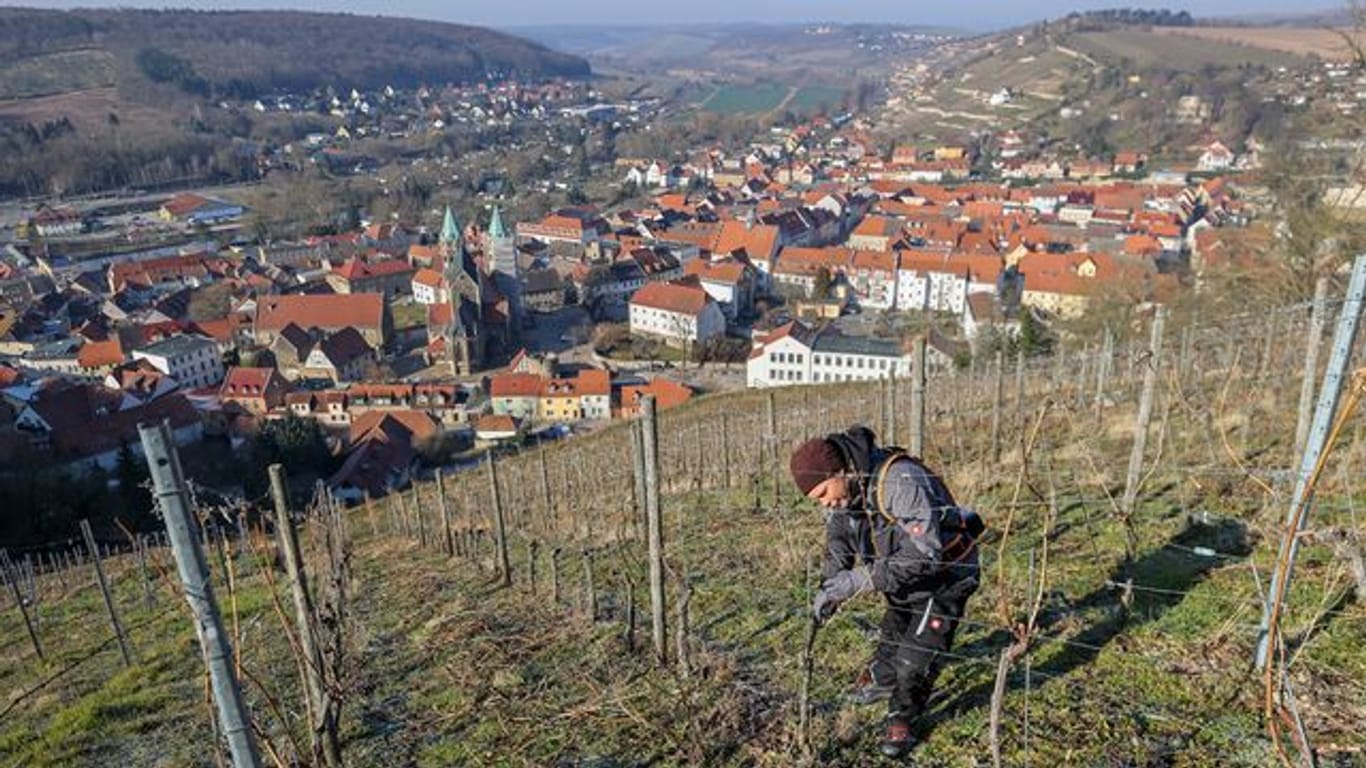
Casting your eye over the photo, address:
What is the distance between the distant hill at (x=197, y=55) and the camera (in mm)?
131875

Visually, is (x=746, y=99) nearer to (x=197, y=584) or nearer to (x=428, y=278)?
(x=428, y=278)

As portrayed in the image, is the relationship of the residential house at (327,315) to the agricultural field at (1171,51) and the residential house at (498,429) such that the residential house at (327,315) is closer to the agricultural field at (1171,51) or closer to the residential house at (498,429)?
the residential house at (498,429)

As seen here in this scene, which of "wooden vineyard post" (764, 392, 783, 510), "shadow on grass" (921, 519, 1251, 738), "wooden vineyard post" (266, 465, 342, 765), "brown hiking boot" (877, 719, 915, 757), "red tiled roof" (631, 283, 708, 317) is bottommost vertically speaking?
"red tiled roof" (631, 283, 708, 317)

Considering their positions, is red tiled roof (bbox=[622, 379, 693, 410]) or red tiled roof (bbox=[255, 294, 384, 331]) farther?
red tiled roof (bbox=[255, 294, 384, 331])

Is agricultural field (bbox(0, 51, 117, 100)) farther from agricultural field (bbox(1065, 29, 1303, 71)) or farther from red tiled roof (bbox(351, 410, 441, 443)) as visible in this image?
agricultural field (bbox(1065, 29, 1303, 71))

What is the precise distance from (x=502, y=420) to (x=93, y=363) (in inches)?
959

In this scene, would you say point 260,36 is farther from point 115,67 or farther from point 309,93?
point 115,67

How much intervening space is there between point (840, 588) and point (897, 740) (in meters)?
0.78

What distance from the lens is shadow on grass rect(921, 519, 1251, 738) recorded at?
14.1ft

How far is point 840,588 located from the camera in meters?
3.88

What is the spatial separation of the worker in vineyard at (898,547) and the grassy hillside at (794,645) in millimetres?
326

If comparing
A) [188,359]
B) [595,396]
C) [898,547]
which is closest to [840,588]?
[898,547]

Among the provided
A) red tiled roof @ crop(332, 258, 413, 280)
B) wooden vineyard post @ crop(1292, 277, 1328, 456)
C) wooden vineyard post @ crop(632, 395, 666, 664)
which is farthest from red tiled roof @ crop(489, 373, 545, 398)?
wooden vineyard post @ crop(1292, 277, 1328, 456)

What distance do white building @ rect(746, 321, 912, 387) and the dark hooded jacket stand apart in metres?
30.4
